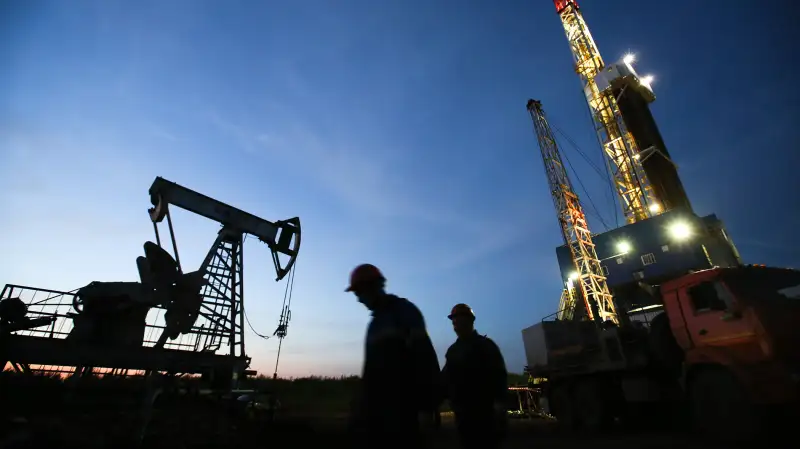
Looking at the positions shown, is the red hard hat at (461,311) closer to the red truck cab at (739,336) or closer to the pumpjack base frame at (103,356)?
the red truck cab at (739,336)

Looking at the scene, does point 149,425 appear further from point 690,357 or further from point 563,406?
point 563,406

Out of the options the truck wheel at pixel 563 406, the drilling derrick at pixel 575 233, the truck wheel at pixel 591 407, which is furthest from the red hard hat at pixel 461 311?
the drilling derrick at pixel 575 233

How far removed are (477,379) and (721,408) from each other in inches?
227

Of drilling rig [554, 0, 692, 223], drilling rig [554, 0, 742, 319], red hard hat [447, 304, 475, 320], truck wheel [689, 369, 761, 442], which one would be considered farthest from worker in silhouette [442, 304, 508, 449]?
drilling rig [554, 0, 692, 223]

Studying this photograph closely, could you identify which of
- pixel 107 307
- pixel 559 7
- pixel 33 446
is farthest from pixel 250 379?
pixel 559 7

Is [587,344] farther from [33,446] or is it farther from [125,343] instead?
[125,343]

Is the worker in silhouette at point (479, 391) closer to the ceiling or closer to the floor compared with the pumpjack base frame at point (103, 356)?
closer to the floor

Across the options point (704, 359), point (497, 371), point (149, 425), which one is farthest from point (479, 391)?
point (704, 359)

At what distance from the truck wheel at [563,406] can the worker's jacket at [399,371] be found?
9.56 meters

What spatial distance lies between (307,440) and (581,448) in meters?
5.08

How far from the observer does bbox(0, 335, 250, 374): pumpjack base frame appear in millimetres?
8641

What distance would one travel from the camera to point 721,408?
6.03 metres

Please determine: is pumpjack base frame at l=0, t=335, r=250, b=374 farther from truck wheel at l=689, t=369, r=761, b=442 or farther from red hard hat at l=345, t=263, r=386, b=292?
truck wheel at l=689, t=369, r=761, b=442

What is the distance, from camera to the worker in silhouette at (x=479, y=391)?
10.6ft
